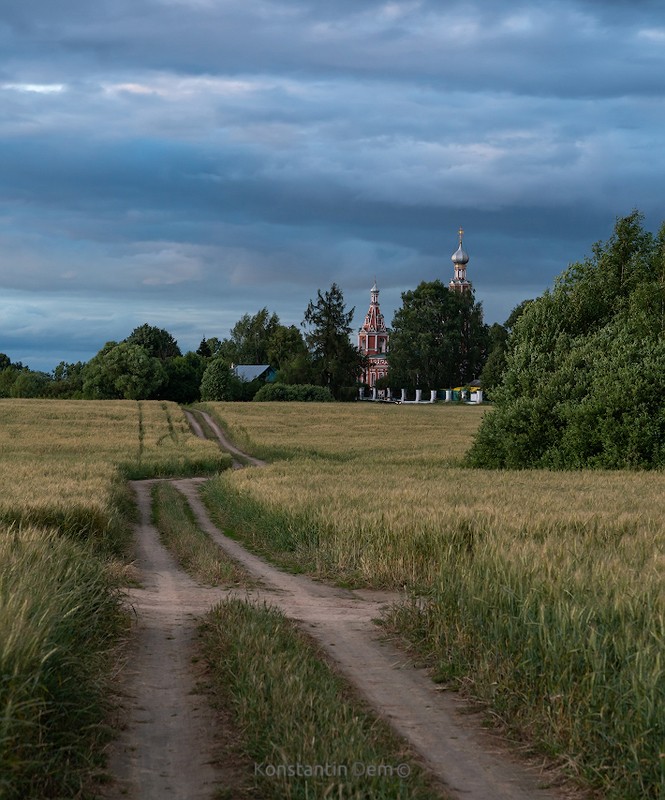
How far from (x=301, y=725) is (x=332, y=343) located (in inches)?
5035

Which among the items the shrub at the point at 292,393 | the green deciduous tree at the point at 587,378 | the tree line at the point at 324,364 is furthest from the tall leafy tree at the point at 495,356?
the green deciduous tree at the point at 587,378

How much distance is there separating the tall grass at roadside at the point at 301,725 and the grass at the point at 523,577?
1.35 m

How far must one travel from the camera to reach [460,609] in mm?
9820

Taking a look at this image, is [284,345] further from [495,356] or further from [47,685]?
[47,685]

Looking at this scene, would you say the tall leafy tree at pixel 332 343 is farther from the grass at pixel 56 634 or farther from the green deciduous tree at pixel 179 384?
the grass at pixel 56 634

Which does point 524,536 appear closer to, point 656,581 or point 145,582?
point 656,581

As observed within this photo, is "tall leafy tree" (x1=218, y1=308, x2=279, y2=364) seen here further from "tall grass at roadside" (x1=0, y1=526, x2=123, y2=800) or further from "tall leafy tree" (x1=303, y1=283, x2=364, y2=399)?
"tall grass at roadside" (x1=0, y1=526, x2=123, y2=800)

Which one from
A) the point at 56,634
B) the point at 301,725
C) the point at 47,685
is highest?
the point at 56,634

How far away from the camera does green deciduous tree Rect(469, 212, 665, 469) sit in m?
37.0

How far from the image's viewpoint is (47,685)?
679 centimetres

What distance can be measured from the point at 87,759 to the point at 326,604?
6822 millimetres

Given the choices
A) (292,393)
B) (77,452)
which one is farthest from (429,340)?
(77,452)

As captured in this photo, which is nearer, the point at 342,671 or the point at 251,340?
the point at 342,671

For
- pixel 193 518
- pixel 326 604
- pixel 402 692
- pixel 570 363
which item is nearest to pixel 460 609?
pixel 402 692
